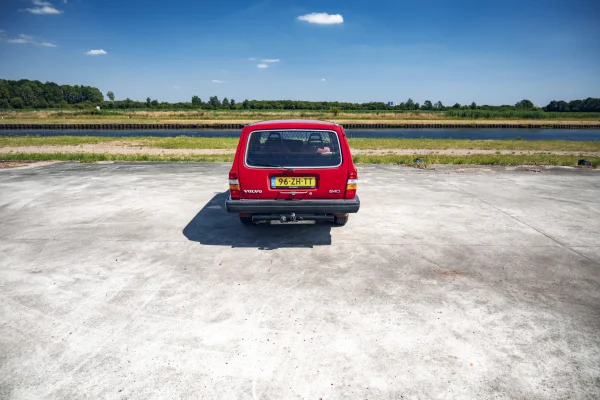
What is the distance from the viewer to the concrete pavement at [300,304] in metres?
2.76

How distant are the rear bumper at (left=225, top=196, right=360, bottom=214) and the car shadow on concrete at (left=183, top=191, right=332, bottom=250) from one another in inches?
25.6

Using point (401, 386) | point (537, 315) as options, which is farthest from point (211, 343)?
point (537, 315)

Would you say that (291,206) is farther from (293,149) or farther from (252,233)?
(252,233)

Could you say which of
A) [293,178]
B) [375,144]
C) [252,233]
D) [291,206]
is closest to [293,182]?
[293,178]

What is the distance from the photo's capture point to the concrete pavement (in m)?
2.76

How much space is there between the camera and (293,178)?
5.13 m

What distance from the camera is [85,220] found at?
665 cm

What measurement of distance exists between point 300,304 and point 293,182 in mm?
1912

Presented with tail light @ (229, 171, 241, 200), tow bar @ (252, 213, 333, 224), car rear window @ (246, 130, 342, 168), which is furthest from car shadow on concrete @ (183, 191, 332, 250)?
car rear window @ (246, 130, 342, 168)

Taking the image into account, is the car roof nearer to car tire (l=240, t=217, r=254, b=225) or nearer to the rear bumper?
the rear bumper

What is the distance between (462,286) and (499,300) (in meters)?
0.41

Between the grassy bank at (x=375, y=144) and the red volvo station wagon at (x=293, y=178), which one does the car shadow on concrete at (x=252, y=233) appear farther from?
the grassy bank at (x=375, y=144)

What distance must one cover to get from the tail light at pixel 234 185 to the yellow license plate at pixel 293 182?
1.70ft

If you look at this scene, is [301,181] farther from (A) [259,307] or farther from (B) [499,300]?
(B) [499,300]
